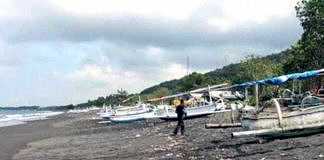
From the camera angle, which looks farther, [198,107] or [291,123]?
[198,107]

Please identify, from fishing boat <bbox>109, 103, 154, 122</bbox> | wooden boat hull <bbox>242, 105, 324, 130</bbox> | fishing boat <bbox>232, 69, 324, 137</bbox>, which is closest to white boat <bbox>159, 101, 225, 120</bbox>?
fishing boat <bbox>109, 103, 154, 122</bbox>

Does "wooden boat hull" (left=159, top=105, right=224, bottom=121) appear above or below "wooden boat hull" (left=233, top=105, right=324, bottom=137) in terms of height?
above

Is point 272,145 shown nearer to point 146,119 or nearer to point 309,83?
point 309,83

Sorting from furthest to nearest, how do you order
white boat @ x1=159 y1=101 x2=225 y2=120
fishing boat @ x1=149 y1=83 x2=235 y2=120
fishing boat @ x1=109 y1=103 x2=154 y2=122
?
fishing boat @ x1=109 y1=103 x2=154 y2=122 < white boat @ x1=159 y1=101 x2=225 y2=120 < fishing boat @ x1=149 y1=83 x2=235 y2=120

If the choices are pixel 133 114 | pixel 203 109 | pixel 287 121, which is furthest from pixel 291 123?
pixel 133 114

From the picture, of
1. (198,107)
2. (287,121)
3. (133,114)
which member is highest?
(133,114)

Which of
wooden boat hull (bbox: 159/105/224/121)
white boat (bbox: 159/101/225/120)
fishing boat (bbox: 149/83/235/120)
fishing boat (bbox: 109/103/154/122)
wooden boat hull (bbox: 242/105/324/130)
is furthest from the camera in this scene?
fishing boat (bbox: 109/103/154/122)

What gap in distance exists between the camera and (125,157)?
32500 mm

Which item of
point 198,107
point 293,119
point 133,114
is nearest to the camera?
point 293,119

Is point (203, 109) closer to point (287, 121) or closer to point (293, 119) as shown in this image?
point (287, 121)

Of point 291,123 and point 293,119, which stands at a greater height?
point 293,119

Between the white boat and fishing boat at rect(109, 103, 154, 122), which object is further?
fishing boat at rect(109, 103, 154, 122)

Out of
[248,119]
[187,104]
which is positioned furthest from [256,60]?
[248,119]

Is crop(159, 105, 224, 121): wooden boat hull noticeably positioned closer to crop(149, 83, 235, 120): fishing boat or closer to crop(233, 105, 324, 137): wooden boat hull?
crop(149, 83, 235, 120): fishing boat
